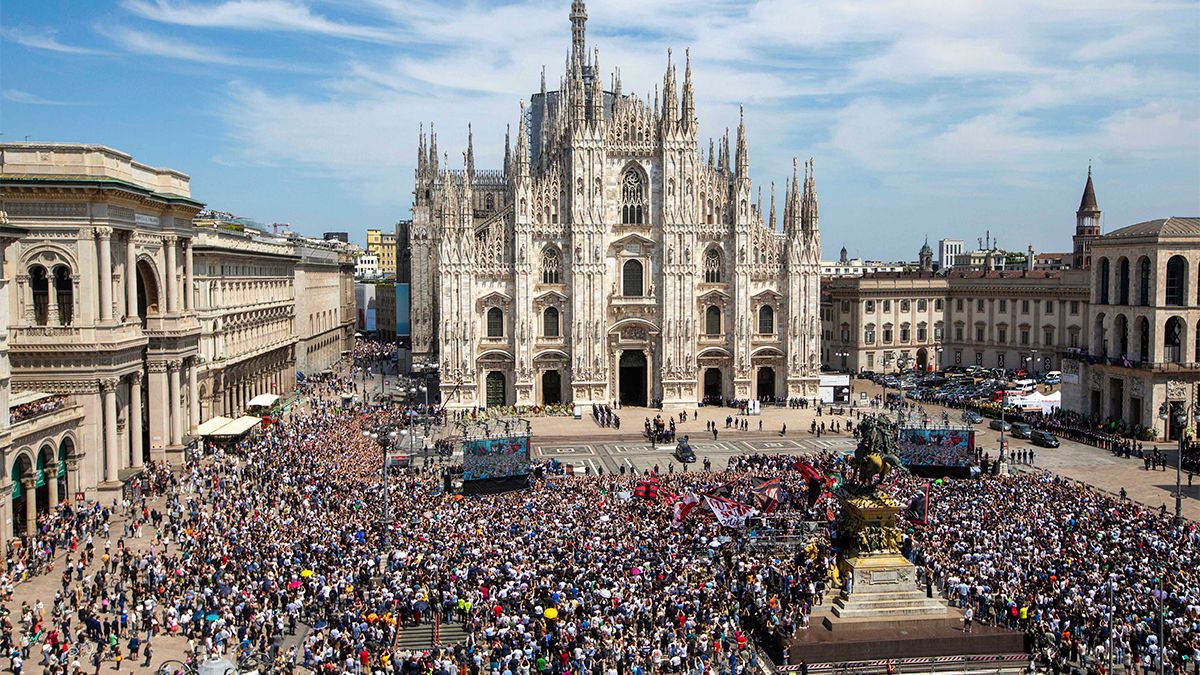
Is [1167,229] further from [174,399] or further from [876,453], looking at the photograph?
[174,399]

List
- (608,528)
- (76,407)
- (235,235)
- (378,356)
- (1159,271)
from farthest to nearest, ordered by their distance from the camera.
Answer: (378,356) → (235,235) → (1159,271) → (76,407) → (608,528)

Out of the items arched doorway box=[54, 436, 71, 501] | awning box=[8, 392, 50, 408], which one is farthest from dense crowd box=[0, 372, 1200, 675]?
awning box=[8, 392, 50, 408]

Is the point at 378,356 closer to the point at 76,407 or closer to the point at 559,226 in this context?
the point at 559,226

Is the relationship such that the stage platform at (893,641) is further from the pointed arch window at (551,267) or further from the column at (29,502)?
the pointed arch window at (551,267)

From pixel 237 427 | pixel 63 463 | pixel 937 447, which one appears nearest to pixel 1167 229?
pixel 937 447

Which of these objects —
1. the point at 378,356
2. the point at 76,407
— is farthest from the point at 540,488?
the point at 378,356
